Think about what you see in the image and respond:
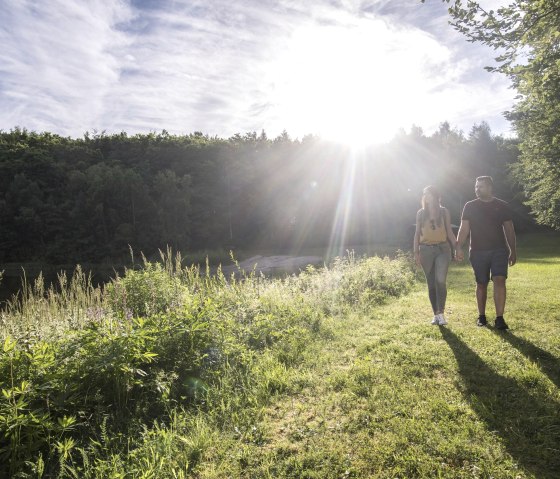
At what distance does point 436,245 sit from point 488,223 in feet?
2.68

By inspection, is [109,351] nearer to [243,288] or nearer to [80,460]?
[80,460]

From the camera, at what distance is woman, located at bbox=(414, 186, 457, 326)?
586 cm

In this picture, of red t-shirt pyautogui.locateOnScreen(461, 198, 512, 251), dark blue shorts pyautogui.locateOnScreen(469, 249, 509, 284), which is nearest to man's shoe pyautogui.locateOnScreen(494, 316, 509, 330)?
dark blue shorts pyautogui.locateOnScreen(469, 249, 509, 284)

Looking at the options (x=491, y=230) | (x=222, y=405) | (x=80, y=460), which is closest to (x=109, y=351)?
(x=80, y=460)

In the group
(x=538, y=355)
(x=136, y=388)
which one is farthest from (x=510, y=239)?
(x=136, y=388)

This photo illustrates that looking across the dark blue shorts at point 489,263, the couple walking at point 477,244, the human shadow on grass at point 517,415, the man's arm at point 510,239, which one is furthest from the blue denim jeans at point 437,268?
the human shadow on grass at point 517,415

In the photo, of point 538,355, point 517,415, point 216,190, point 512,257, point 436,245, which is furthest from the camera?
point 216,190

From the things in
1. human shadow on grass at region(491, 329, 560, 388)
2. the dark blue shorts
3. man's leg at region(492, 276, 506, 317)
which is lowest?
human shadow on grass at region(491, 329, 560, 388)

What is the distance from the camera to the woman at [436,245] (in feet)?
19.2

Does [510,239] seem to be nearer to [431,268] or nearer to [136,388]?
[431,268]

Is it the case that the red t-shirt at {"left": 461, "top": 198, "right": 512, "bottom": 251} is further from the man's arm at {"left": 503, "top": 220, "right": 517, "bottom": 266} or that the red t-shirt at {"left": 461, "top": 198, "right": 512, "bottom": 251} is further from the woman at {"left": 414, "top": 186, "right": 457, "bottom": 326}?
the woman at {"left": 414, "top": 186, "right": 457, "bottom": 326}

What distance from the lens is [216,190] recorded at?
1759 inches

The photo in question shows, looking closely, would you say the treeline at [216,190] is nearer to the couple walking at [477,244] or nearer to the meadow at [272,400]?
the couple walking at [477,244]

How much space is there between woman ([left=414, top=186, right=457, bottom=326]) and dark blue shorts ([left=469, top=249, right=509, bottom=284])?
0.38 m
